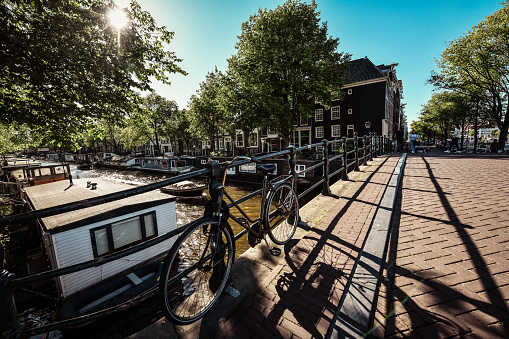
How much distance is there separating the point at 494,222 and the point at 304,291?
Answer: 3.29m

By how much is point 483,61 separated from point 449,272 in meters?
27.9

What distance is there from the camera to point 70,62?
17.3ft

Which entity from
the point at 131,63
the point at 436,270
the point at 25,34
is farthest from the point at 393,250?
the point at 25,34

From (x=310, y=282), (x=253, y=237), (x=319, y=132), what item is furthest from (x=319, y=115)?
(x=310, y=282)

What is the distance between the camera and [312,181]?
1822 centimetres

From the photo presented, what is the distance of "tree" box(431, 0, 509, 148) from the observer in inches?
722

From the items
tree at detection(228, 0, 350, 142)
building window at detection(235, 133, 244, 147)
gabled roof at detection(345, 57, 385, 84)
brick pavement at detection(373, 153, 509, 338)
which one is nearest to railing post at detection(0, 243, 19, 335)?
brick pavement at detection(373, 153, 509, 338)

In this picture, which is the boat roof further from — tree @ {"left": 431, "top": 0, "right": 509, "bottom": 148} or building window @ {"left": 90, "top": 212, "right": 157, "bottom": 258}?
tree @ {"left": 431, "top": 0, "right": 509, "bottom": 148}

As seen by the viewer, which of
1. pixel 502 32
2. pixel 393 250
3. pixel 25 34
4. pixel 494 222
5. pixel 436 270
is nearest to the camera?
pixel 436 270

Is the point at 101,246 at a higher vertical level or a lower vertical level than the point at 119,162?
lower

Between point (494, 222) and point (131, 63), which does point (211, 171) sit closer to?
point (494, 222)

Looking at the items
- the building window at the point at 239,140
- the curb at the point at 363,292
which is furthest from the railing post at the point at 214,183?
the building window at the point at 239,140

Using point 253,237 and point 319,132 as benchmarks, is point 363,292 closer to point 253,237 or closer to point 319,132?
point 253,237

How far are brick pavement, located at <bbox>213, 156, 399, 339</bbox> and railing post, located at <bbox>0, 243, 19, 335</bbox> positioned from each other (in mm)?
1230
